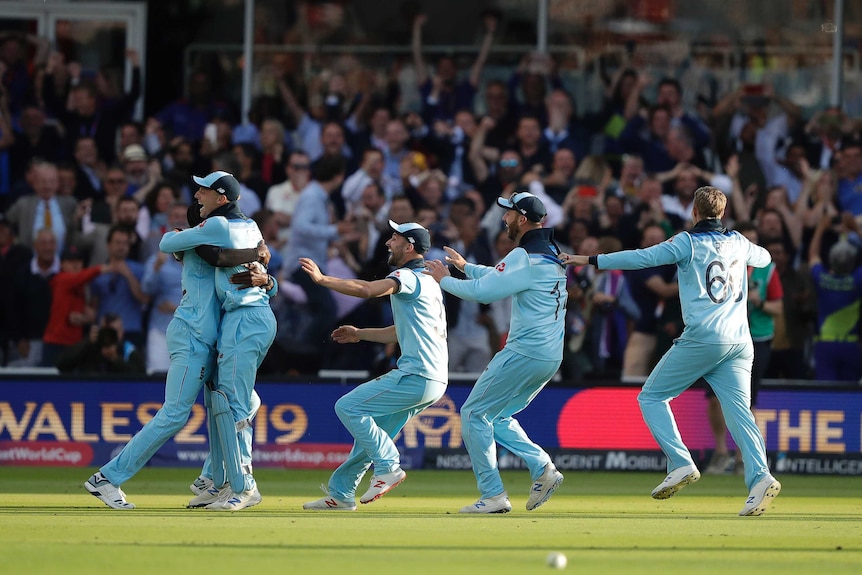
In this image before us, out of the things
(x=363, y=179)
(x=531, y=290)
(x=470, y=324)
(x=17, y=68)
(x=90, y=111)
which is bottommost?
(x=470, y=324)

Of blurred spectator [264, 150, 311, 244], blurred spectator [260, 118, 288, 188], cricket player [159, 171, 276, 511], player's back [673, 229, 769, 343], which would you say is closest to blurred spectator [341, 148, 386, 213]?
blurred spectator [264, 150, 311, 244]

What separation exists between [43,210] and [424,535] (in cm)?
973

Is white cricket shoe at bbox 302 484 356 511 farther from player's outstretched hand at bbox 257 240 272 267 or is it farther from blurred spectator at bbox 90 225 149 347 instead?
blurred spectator at bbox 90 225 149 347

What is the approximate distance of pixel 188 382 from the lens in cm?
1088

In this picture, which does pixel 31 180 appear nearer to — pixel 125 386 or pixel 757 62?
pixel 125 386

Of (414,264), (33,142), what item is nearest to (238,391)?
(414,264)

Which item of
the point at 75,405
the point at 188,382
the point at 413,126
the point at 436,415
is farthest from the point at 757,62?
the point at 188,382

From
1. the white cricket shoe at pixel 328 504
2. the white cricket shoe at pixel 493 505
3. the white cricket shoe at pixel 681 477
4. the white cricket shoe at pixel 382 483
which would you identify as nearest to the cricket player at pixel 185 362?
the white cricket shoe at pixel 328 504

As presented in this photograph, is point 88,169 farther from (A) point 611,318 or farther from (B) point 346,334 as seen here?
(B) point 346,334

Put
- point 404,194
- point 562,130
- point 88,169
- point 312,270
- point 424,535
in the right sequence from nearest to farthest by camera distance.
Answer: point 424,535 → point 312,270 → point 404,194 → point 88,169 → point 562,130

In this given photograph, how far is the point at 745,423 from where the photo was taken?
36.2ft

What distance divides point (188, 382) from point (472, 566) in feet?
11.8

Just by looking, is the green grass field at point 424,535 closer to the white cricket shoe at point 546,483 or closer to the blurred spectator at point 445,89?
the white cricket shoe at point 546,483

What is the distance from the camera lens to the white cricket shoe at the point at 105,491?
10.8 m
